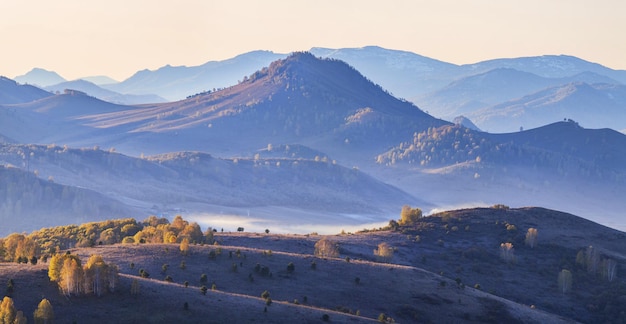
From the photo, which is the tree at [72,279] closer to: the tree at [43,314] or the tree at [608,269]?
the tree at [43,314]

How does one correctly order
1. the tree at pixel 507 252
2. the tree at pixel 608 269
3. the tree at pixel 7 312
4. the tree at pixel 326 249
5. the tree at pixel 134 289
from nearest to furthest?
the tree at pixel 7 312, the tree at pixel 134 289, the tree at pixel 326 249, the tree at pixel 608 269, the tree at pixel 507 252

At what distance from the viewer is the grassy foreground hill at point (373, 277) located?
89.2 metres

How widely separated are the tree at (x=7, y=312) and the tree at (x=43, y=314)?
2.19 meters

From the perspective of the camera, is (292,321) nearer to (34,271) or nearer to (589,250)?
(34,271)

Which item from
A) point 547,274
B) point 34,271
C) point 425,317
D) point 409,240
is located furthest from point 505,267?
point 34,271

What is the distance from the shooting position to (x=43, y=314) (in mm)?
79188

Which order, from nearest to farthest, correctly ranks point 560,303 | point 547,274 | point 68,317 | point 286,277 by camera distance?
point 68,317 → point 286,277 → point 560,303 → point 547,274

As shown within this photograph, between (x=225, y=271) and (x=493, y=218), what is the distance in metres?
91.5

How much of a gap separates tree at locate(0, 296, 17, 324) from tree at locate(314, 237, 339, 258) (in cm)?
6479

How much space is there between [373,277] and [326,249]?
2287 cm

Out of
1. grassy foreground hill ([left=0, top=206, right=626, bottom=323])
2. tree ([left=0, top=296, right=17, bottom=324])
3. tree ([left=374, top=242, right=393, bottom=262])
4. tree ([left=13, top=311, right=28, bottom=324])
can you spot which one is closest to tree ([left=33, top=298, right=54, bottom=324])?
tree ([left=13, top=311, right=28, bottom=324])

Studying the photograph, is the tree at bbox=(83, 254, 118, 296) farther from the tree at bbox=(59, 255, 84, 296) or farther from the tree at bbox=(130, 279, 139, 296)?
the tree at bbox=(130, 279, 139, 296)

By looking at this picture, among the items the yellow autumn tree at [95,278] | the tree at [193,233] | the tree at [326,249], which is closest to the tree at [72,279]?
the yellow autumn tree at [95,278]

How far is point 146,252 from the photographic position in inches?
4668
